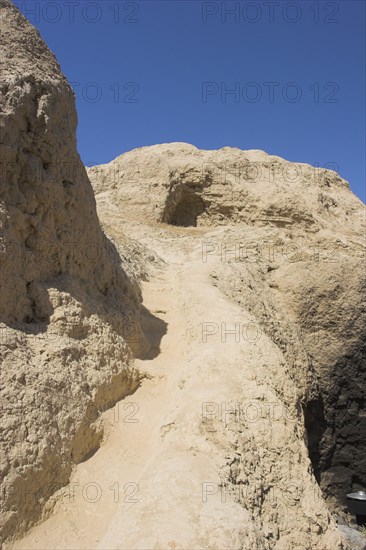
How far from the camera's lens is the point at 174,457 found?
Answer: 332 centimetres

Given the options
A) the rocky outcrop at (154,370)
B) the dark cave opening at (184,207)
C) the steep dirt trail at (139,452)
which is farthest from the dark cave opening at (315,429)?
the dark cave opening at (184,207)

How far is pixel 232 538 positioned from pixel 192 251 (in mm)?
6992

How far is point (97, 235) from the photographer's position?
5.36m

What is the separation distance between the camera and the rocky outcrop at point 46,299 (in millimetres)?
3316

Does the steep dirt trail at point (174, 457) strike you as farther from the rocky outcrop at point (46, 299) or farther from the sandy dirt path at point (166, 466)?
the rocky outcrop at point (46, 299)

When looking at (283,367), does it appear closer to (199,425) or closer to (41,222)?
(199,425)

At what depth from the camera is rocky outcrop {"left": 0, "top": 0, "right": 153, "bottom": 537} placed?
3.32m

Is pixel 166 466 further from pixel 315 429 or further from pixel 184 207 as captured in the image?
pixel 184 207

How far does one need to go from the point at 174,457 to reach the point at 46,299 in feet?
5.98

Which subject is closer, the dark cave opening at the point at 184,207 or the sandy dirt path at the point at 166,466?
the sandy dirt path at the point at 166,466

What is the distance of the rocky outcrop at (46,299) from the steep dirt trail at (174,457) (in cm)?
18

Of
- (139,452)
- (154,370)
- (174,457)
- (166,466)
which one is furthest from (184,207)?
(166,466)

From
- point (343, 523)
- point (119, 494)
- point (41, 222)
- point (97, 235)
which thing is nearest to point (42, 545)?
point (119, 494)

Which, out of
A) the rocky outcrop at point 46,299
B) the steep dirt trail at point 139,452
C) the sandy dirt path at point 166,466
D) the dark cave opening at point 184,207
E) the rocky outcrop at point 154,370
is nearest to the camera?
the sandy dirt path at point 166,466
